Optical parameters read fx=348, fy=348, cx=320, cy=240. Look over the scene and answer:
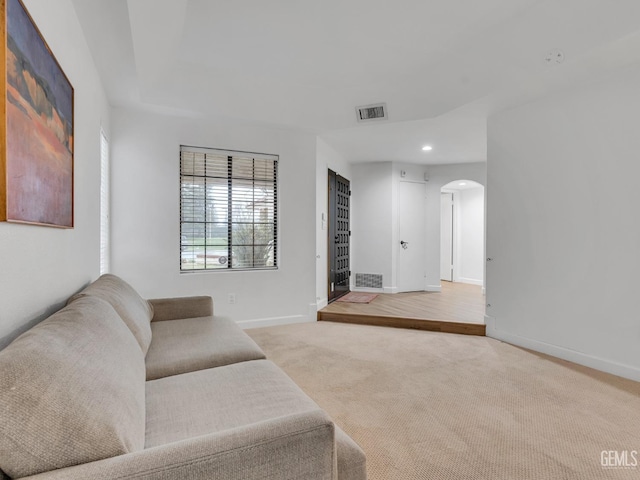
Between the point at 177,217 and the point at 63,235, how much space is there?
6.16 feet

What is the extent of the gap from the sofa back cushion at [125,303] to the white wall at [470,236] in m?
6.66

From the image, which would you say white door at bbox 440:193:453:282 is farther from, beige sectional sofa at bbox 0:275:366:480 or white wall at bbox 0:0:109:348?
beige sectional sofa at bbox 0:275:366:480

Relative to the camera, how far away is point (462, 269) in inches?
297

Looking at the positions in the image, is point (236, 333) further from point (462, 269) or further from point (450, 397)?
point (462, 269)

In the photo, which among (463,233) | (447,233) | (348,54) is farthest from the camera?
(447,233)

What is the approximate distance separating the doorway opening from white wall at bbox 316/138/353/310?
11.0 ft

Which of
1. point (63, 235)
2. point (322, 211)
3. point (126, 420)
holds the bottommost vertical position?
point (126, 420)

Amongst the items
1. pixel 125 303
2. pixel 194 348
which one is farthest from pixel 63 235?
pixel 194 348

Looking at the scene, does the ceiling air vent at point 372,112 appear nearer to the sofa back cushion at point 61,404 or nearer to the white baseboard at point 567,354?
the white baseboard at point 567,354

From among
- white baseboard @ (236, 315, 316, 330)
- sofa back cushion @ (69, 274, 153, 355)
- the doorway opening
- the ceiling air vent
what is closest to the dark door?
white baseboard @ (236, 315, 316, 330)

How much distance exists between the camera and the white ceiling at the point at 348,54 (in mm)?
2252

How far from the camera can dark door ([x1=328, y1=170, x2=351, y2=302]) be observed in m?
5.28

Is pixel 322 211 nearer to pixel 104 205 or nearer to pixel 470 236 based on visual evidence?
pixel 104 205

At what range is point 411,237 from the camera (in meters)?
6.27
